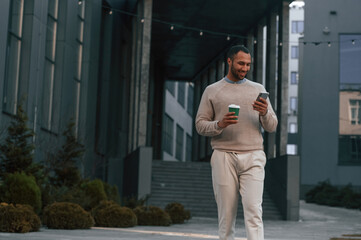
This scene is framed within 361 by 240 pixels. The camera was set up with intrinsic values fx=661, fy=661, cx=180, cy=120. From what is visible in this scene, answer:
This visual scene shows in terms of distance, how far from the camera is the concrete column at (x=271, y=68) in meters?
27.3

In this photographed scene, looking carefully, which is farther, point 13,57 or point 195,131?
point 195,131

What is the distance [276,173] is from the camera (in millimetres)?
25156

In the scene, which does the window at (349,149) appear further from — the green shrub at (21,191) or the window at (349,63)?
the green shrub at (21,191)

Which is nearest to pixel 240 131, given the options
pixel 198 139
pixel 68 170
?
pixel 68 170

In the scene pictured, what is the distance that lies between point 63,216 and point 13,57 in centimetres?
849

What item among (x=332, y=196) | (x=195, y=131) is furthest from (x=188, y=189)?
(x=195, y=131)

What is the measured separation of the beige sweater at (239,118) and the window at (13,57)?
14425 millimetres

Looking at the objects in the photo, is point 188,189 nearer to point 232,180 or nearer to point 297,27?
point 232,180

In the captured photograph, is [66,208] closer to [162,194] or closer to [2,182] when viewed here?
[2,182]

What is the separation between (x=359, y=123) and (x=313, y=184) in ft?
14.6

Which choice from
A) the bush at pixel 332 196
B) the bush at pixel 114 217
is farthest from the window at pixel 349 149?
the bush at pixel 114 217

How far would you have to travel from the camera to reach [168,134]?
5203 centimetres

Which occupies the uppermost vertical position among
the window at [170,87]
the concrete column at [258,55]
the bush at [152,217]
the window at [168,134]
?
the window at [170,87]

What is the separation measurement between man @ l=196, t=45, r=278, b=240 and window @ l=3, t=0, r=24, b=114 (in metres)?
14.5
